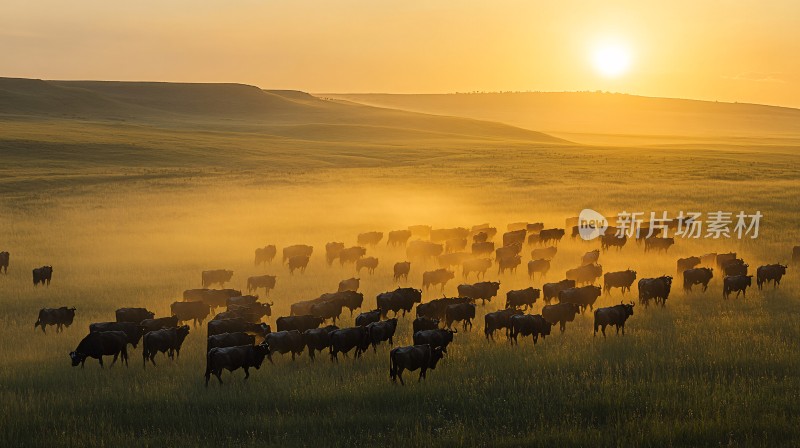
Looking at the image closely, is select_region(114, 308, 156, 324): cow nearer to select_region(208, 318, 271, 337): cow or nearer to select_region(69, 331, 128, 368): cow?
select_region(208, 318, 271, 337): cow

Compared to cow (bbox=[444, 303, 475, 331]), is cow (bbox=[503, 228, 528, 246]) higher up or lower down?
higher up

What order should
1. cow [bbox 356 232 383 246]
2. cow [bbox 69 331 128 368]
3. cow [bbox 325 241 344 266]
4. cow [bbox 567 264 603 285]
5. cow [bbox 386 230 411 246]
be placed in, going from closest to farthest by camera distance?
cow [bbox 69 331 128 368]
cow [bbox 567 264 603 285]
cow [bbox 325 241 344 266]
cow [bbox 356 232 383 246]
cow [bbox 386 230 411 246]

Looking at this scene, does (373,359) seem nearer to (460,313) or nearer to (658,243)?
(460,313)

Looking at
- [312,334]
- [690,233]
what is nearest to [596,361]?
[312,334]

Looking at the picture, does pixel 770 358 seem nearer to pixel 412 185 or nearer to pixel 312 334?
pixel 312 334

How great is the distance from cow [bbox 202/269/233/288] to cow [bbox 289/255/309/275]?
8.47ft

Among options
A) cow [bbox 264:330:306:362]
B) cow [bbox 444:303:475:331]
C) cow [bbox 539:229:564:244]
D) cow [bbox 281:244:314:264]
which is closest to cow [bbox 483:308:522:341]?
cow [bbox 444:303:475:331]

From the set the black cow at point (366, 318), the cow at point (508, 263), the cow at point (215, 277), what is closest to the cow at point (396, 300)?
the black cow at point (366, 318)

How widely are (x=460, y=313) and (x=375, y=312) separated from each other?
2.16 m

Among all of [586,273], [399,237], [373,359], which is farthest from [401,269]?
[373,359]

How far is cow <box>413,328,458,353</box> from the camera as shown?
14.8m

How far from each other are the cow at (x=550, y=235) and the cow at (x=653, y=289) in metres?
11.1

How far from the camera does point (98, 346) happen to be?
575 inches

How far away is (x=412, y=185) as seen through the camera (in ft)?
181
